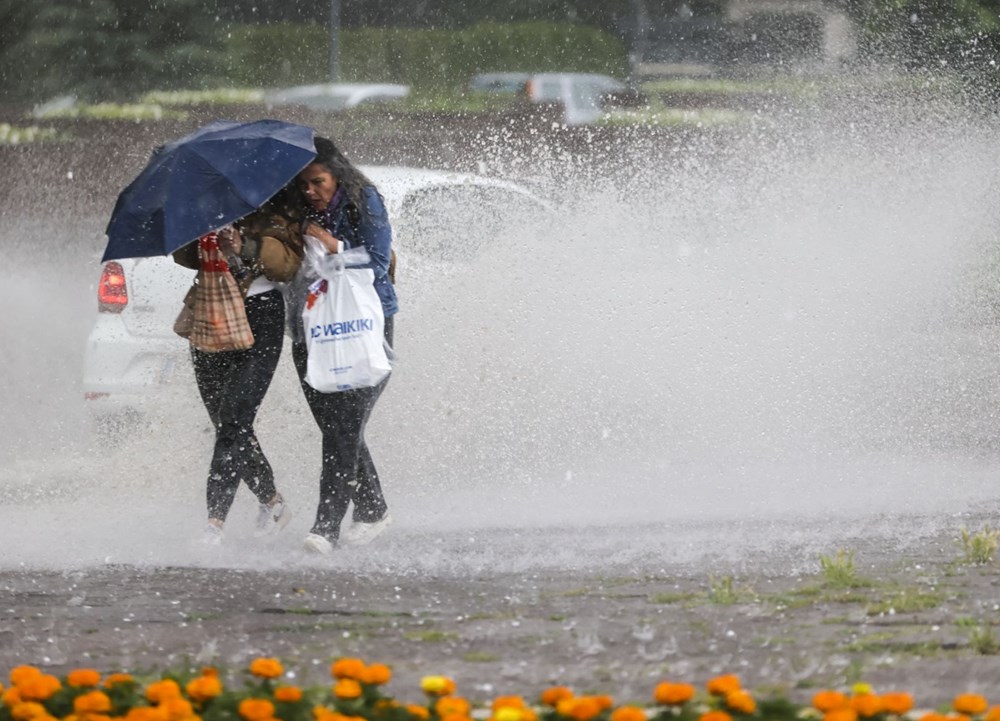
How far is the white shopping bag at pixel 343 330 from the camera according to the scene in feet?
22.6

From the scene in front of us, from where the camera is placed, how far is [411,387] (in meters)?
9.43

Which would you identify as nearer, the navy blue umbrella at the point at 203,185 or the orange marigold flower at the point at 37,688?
the orange marigold flower at the point at 37,688

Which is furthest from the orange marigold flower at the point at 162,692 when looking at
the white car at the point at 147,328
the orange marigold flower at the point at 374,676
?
the white car at the point at 147,328

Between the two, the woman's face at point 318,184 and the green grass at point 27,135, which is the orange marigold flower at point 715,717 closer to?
the woman's face at point 318,184

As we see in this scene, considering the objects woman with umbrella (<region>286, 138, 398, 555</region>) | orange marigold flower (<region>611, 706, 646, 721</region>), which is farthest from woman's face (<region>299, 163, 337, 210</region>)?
orange marigold flower (<region>611, 706, 646, 721</region>)

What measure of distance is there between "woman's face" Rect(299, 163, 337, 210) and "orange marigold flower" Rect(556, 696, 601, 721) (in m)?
3.59

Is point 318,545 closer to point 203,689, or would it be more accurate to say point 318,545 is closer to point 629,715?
point 203,689

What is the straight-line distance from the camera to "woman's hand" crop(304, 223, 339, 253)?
6.95 m

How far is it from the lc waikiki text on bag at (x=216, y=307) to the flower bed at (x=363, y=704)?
2.95 m

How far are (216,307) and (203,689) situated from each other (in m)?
3.27

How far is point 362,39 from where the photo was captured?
1197 inches

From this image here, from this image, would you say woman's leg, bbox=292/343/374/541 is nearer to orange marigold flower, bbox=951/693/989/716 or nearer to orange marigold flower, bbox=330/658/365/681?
orange marigold flower, bbox=330/658/365/681

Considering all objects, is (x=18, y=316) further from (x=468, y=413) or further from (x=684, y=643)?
(x=684, y=643)

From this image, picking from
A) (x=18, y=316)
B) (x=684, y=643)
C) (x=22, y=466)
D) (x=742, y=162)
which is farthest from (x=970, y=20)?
(x=684, y=643)
